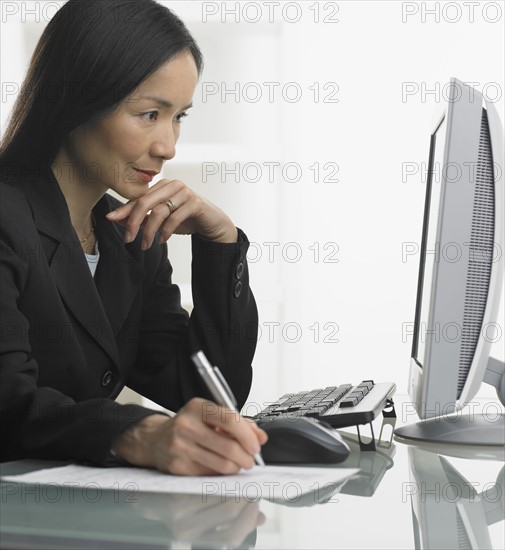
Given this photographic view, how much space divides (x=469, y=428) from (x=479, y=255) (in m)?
0.25

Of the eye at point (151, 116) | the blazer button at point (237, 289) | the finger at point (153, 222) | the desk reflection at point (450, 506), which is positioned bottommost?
the desk reflection at point (450, 506)

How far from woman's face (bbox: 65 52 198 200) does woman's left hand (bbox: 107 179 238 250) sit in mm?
49

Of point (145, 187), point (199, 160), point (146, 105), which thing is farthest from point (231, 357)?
point (199, 160)

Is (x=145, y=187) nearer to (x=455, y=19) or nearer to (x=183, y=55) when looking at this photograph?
(x=183, y=55)

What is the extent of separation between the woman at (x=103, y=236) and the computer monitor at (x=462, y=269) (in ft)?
1.21

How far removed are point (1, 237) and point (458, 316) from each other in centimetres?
69

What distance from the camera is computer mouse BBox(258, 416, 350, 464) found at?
3.16 ft

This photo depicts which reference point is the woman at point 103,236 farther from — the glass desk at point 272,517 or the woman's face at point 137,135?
the glass desk at point 272,517

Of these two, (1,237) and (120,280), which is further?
(120,280)

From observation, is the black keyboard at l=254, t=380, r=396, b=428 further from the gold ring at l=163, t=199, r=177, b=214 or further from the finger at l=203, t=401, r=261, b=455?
the gold ring at l=163, t=199, r=177, b=214

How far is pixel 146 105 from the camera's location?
4.76 feet

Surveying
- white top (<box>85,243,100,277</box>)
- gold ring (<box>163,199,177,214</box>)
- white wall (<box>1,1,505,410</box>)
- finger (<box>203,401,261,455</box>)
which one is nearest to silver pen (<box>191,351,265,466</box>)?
finger (<box>203,401,261,455</box>)

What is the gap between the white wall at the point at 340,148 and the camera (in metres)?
3.36

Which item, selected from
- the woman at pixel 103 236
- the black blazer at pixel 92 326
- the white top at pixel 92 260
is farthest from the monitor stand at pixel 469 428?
the white top at pixel 92 260
